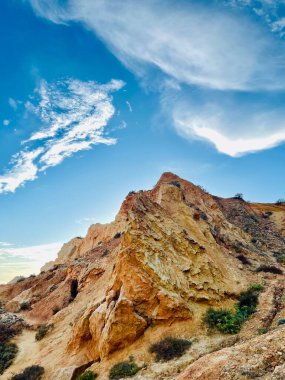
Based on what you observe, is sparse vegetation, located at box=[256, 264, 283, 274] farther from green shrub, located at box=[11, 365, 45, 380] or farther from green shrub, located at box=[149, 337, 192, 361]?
green shrub, located at box=[11, 365, 45, 380]

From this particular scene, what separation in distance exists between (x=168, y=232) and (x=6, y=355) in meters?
12.4

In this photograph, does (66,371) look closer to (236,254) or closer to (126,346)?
(126,346)

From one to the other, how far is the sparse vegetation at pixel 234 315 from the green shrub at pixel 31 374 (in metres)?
8.26

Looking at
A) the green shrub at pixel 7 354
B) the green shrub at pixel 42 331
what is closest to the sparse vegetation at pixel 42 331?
the green shrub at pixel 42 331

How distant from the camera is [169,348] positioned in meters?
12.8

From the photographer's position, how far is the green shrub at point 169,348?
12405 mm

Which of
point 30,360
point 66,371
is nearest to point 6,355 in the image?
point 30,360

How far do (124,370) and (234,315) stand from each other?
6015mm

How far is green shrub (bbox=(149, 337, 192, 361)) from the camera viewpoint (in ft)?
40.7

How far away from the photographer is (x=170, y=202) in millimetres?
25359

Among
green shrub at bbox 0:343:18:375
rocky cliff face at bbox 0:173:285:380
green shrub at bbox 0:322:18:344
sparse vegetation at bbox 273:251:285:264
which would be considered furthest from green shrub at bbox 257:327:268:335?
green shrub at bbox 0:322:18:344

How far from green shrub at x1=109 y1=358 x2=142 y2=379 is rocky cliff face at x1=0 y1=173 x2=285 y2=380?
12.1 inches

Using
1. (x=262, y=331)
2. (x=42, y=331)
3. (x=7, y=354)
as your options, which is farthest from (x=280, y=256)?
(x=7, y=354)

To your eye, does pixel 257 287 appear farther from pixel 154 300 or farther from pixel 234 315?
pixel 154 300
